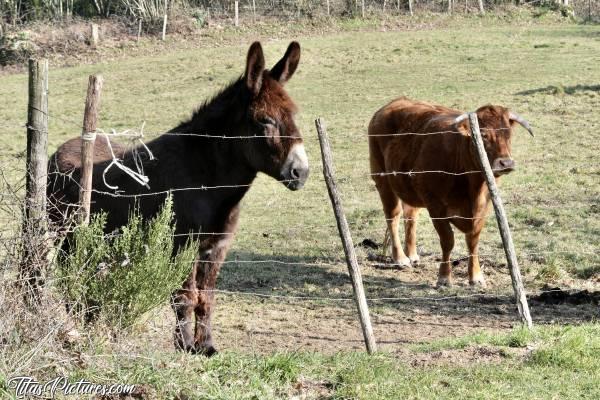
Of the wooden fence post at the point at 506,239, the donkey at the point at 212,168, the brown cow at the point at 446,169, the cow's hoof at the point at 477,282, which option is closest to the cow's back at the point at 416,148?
the brown cow at the point at 446,169

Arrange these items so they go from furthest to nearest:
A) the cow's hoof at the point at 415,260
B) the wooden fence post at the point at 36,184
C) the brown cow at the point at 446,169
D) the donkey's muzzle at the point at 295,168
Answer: the cow's hoof at the point at 415,260 < the brown cow at the point at 446,169 < the donkey's muzzle at the point at 295,168 < the wooden fence post at the point at 36,184

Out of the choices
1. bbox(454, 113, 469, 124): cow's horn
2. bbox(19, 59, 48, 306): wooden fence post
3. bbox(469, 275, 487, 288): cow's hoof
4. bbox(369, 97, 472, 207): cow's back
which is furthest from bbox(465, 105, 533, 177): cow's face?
bbox(19, 59, 48, 306): wooden fence post

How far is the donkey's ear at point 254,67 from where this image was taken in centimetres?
664

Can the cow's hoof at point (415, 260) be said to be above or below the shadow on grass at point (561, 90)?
below

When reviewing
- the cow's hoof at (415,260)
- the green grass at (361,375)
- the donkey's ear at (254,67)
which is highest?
the donkey's ear at (254,67)

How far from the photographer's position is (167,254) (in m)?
5.63

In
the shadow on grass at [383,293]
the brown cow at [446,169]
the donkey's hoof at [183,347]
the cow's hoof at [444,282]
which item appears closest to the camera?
the donkey's hoof at [183,347]

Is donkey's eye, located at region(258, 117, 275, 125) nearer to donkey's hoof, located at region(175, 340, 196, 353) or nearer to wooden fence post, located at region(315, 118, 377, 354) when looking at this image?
wooden fence post, located at region(315, 118, 377, 354)

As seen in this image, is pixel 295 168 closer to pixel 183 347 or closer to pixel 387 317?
pixel 183 347

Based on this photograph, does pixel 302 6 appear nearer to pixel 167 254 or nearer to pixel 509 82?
pixel 509 82

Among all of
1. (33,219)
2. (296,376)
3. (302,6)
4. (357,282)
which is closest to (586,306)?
(357,282)

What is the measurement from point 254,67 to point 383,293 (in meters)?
4.03

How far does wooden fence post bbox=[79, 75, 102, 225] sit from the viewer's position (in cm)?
593

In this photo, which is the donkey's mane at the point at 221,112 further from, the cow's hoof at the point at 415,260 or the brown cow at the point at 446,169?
A: the cow's hoof at the point at 415,260
